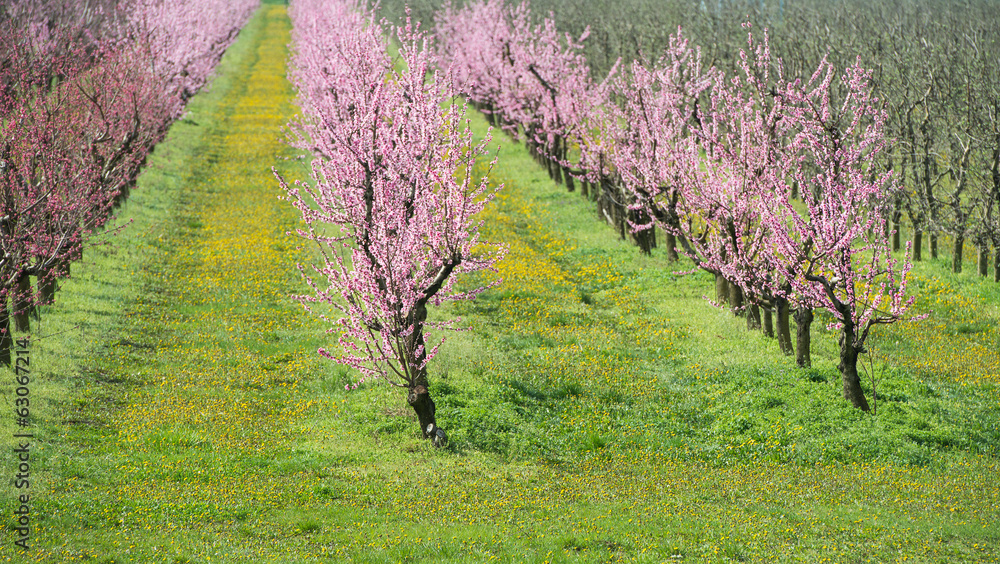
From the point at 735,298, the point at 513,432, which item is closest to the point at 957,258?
the point at 735,298

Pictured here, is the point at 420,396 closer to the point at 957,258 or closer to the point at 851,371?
the point at 851,371

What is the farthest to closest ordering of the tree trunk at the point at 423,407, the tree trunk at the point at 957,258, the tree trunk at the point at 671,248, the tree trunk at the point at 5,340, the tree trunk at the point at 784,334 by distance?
the tree trunk at the point at 671,248, the tree trunk at the point at 957,258, the tree trunk at the point at 784,334, the tree trunk at the point at 5,340, the tree trunk at the point at 423,407

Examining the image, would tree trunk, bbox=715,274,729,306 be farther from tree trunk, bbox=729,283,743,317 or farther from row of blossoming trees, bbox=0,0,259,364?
row of blossoming trees, bbox=0,0,259,364

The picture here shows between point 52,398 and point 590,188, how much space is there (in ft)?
95.0

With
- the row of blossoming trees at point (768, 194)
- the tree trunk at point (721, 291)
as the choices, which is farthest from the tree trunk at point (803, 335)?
the tree trunk at point (721, 291)

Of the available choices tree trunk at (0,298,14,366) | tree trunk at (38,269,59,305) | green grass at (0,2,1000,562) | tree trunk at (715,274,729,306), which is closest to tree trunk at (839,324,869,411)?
green grass at (0,2,1000,562)

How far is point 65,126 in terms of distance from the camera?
944 inches

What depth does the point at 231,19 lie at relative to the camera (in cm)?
8500

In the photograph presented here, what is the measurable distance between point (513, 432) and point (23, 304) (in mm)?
13295

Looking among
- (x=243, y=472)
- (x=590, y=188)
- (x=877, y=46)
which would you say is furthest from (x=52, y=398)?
(x=877, y=46)

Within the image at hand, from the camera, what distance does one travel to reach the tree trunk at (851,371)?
19.3 metres

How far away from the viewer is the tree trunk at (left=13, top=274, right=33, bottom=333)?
2067 centimetres

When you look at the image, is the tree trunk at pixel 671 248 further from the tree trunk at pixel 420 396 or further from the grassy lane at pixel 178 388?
the tree trunk at pixel 420 396

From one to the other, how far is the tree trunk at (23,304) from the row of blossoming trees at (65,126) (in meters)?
0.03
